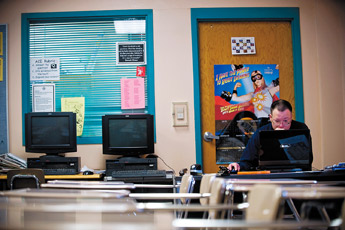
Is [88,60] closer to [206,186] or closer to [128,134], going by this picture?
[128,134]

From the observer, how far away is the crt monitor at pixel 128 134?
4.59 m

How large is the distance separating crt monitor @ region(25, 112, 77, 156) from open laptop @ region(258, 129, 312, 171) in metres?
2.09

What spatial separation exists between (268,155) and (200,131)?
5.04 feet

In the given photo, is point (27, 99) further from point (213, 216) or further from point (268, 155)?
point (213, 216)

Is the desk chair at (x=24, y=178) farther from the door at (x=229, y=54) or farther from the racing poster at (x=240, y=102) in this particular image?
the racing poster at (x=240, y=102)

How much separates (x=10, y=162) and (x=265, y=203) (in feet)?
11.9

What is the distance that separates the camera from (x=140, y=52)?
502cm

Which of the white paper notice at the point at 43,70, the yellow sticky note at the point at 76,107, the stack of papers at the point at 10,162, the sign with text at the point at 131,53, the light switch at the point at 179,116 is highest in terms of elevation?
the sign with text at the point at 131,53

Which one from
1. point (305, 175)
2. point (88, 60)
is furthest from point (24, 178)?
point (305, 175)

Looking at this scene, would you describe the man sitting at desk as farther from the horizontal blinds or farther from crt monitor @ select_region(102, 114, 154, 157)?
the horizontal blinds

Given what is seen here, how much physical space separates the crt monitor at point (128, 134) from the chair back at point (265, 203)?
9.71 ft

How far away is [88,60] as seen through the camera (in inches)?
200

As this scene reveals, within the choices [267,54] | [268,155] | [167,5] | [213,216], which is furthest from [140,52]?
[213,216]

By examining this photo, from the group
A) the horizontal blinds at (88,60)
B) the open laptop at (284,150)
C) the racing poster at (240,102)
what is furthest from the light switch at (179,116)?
the open laptop at (284,150)
